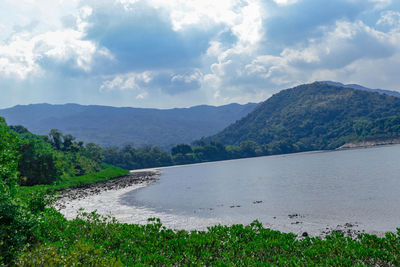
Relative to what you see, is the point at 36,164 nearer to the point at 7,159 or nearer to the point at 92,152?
the point at 7,159

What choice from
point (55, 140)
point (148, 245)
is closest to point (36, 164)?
point (55, 140)

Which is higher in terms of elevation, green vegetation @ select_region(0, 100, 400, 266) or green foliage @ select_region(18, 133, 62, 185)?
green foliage @ select_region(18, 133, 62, 185)

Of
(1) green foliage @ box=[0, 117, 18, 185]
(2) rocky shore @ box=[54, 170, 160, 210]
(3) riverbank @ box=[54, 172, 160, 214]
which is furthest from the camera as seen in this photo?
(2) rocky shore @ box=[54, 170, 160, 210]

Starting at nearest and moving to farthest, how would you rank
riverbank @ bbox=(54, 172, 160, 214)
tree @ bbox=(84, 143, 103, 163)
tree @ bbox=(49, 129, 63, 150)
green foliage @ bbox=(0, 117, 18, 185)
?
green foliage @ bbox=(0, 117, 18, 185)
riverbank @ bbox=(54, 172, 160, 214)
tree @ bbox=(49, 129, 63, 150)
tree @ bbox=(84, 143, 103, 163)

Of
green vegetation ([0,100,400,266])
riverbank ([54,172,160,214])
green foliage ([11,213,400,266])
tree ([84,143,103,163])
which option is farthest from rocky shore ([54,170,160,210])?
tree ([84,143,103,163])

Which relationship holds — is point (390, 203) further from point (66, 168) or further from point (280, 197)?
Result: point (66, 168)

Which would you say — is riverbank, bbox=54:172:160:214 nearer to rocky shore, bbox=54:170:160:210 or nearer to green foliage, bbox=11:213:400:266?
rocky shore, bbox=54:170:160:210

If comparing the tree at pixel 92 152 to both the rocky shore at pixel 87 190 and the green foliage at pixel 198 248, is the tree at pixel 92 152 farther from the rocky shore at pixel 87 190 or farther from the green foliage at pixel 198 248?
the green foliage at pixel 198 248

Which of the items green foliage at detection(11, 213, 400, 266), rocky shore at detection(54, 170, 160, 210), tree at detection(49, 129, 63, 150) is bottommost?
rocky shore at detection(54, 170, 160, 210)

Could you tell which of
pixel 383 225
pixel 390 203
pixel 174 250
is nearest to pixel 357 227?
pixel 383 225

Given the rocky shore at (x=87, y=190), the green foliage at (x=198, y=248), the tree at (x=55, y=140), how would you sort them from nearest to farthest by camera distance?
the green foliage at (x=198, y=248)
the rocky shore at (x=87, y=190)
the tree at (x=55, y=140)

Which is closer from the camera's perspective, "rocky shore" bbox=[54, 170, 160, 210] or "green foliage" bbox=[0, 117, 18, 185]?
"green foliage" bbox=[0, 117, 18, 185]

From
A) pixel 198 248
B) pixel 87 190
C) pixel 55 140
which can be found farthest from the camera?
pixel 55 140

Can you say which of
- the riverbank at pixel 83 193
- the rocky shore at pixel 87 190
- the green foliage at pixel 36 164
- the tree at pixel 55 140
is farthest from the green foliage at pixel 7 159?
the tree at pixel 55 140
